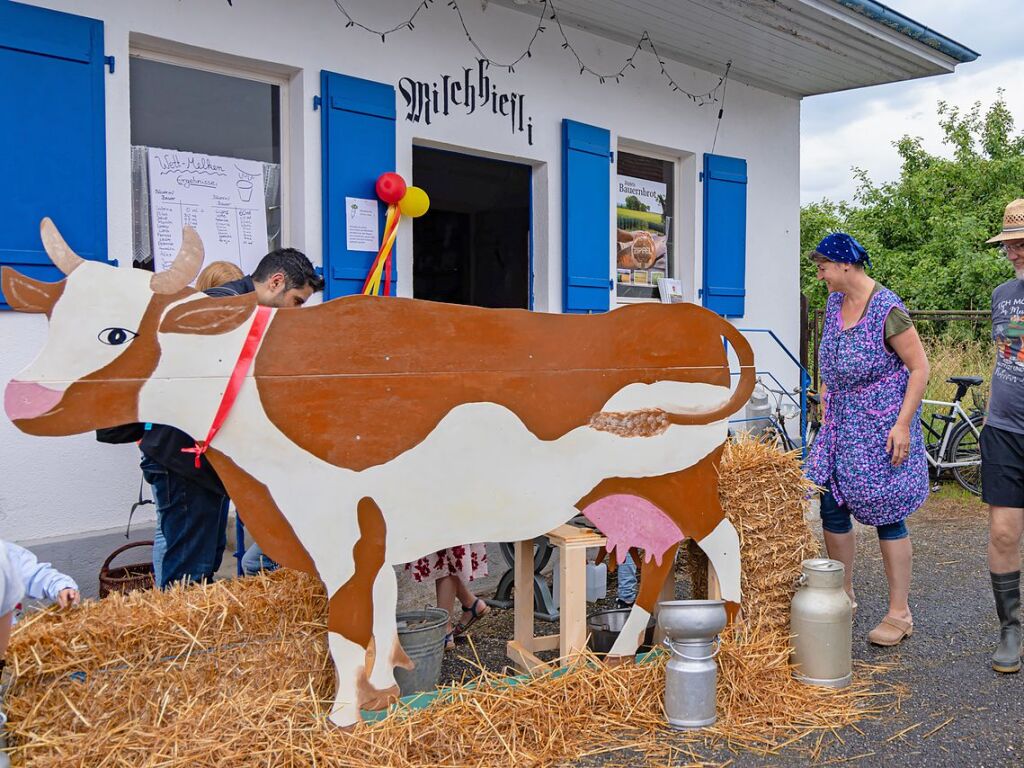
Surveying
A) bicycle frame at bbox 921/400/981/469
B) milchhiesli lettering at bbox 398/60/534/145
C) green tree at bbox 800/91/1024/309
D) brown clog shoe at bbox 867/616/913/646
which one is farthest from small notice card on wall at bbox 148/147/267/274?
green tree at bbox 800/91/1024/309

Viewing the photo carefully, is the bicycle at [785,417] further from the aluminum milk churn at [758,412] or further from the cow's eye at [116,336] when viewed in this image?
the cow's eye at [116,336]

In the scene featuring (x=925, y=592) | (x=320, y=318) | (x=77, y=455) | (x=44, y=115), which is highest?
(x=44, y=115)

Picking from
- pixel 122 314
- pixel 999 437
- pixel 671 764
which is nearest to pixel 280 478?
pixel 122 314

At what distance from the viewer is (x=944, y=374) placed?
33.1 ft

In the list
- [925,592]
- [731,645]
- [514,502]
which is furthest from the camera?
[925,592]

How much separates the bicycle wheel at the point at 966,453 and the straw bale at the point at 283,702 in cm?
518

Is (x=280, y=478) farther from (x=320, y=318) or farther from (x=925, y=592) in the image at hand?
(x=925, y=592)

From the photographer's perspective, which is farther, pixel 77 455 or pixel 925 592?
pixel 925 592

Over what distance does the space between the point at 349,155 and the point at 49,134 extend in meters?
1.62

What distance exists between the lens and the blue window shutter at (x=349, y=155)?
500cm

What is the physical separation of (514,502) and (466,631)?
1.51m

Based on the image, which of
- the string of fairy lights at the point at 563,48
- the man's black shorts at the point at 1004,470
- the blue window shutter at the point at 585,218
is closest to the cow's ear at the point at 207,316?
the man's black shorts at the point at 1004,470

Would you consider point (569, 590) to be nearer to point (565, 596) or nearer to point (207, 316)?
point (565, 596)

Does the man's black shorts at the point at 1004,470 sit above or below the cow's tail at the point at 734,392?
below
